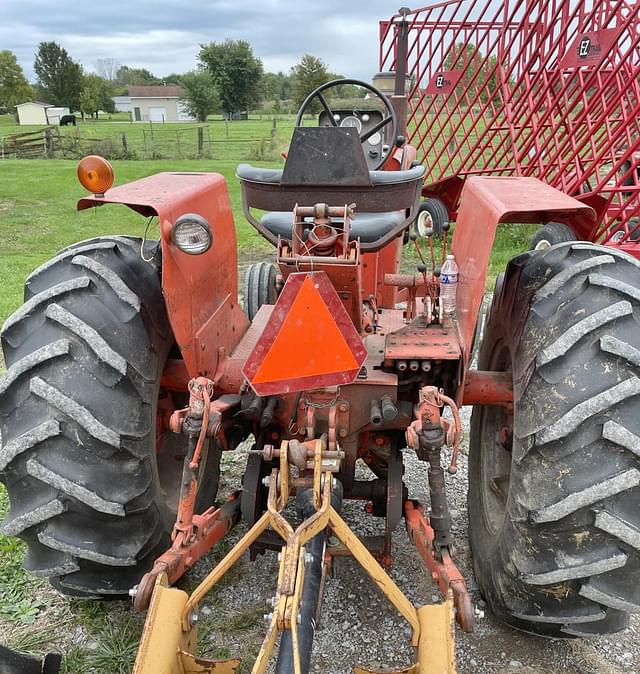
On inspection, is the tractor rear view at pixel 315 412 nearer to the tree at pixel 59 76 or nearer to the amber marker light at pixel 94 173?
the amber marker light at pixel 94 173

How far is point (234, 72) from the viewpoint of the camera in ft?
183

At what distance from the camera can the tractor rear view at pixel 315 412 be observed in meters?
1.87

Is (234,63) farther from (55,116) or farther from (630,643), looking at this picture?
(630,643)

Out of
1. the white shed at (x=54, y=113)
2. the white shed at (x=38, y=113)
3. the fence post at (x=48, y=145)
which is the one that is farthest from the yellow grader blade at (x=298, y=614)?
the white shed at (x=54, y=113)

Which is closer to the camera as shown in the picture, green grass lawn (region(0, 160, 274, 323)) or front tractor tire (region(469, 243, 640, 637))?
front tractor tire (region(469, 243, 640, 637))

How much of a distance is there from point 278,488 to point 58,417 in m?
0.71

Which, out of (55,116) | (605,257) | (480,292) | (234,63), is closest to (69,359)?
(480,292)

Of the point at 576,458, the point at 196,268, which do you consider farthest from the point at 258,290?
the point at 576,458

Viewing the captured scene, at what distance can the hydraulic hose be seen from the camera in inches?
60.0

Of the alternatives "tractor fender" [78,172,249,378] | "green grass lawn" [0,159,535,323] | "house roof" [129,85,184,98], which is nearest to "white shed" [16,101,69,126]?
"house roof" [129,85,184,98]

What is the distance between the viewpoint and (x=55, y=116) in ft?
197

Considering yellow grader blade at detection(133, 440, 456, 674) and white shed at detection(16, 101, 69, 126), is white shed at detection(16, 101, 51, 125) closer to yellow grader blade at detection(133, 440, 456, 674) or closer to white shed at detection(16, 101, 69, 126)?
white shed at detection(16, 101, 69, 126)

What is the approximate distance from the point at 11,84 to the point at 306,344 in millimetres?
69153

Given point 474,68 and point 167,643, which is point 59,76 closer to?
point 474,68
